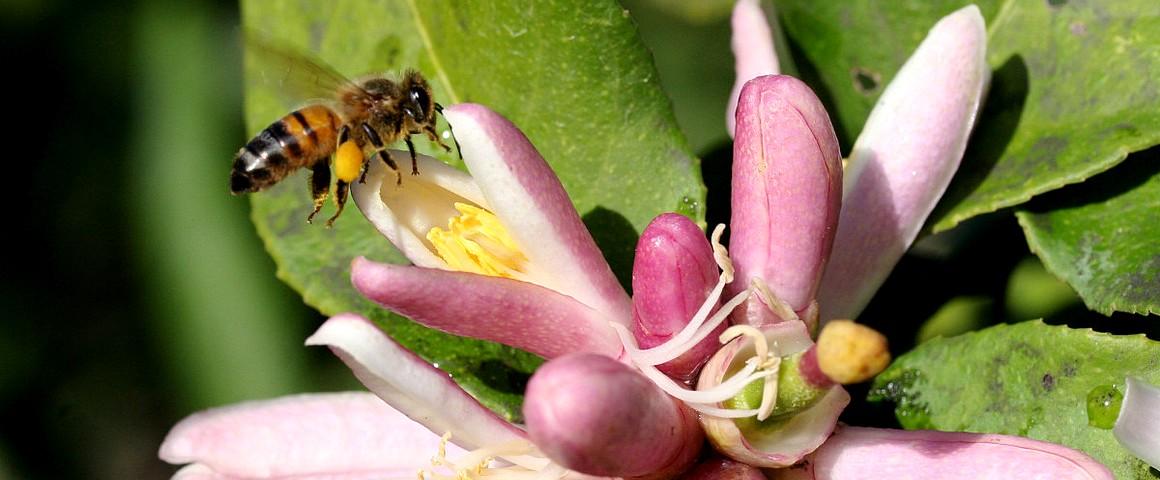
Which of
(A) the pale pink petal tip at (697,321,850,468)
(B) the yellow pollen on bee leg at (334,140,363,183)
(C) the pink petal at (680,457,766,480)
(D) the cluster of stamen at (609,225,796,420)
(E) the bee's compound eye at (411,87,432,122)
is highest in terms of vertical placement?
(E) the bee's compound eye at (411,87,432,122)

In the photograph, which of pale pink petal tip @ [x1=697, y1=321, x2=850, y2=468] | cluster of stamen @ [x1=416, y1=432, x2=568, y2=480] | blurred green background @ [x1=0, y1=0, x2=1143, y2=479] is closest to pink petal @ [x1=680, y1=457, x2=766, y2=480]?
pale pink petal tip @ [x1=697, y1=321, x2=850, y2=468]

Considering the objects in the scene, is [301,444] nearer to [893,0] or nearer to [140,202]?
[893,0]

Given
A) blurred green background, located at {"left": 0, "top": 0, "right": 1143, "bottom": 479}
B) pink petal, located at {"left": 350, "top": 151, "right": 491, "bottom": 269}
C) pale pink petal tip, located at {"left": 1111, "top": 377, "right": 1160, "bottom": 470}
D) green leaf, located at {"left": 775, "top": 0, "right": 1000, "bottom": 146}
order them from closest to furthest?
pale pink petal tip, located at {"left": 1111, "top": 377, "right": 1160, "bottom": 470}, pink petal, located at {"left": 350, "top": 151, "right": 491, "bottom": 269}, green leaf, located at {"left": 775, "top": 0, "right": 1000, "bottom": 146}, blurred green background, located at {"left": 0, "top": 0, "right": 1143, "bottom": 479}

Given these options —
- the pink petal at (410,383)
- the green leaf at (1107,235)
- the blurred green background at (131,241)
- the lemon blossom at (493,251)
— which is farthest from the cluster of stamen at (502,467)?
the blurred green background at (131,241)

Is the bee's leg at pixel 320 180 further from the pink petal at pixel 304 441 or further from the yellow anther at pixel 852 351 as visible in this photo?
the yellow anther at pixel 852 351

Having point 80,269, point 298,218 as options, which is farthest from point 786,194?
point 80,269

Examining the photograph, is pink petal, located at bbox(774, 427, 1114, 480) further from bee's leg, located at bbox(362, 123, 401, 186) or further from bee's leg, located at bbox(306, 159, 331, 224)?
bee's leg, located at bbox(306, 159, 331, 224)

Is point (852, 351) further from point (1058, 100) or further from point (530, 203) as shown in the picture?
point (1058, 100)
